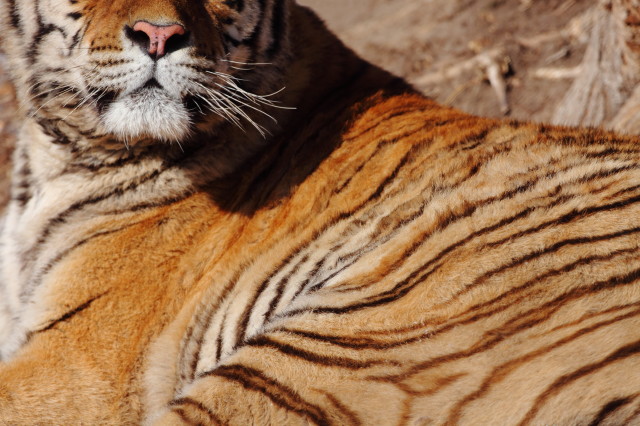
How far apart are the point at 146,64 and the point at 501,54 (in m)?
3.15

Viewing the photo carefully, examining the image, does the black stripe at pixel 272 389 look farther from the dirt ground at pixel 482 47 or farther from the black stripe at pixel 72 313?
the dirt ground at pixel 482 47

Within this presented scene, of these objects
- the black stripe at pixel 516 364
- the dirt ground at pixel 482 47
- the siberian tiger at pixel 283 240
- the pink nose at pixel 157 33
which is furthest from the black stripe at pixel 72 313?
the dirt ground at pixel 482 47

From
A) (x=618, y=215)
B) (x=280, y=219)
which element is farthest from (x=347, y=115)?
(x=618, y=215)

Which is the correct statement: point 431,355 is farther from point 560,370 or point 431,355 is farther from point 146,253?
point 146,253

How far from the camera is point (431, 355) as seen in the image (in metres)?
2.11

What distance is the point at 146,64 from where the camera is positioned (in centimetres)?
248

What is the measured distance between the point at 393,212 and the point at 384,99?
660 mm

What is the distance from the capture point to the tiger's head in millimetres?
2490

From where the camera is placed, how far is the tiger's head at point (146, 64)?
8.17ft

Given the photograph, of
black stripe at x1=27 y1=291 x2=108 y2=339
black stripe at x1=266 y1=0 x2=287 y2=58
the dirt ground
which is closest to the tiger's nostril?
black stripe at x1=266 y1=0 x2=287 y2=58

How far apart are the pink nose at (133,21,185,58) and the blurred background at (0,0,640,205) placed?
2.11 metres

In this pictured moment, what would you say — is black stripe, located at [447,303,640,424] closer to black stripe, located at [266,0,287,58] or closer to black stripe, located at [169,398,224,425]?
black stripe, located at [169,398,224,425]

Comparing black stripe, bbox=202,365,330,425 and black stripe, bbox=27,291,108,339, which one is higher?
black stripe, bbox=202,365,330,425

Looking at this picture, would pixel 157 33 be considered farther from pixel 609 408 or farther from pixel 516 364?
pixel 609 408
